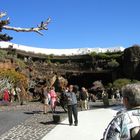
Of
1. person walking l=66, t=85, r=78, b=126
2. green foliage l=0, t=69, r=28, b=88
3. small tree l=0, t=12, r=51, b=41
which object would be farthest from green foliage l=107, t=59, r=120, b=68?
small tree l=0, t=12, r=51, b=41

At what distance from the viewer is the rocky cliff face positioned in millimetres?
53719

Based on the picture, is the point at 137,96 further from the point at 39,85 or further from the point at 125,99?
the point at 39,85

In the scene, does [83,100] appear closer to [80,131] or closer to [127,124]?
[80,131]

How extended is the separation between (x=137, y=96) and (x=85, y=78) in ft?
182

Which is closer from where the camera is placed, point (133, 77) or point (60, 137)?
point (60, 137)

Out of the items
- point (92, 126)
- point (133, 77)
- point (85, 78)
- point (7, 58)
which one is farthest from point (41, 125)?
point (85, 78)

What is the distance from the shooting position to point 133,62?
54.2m

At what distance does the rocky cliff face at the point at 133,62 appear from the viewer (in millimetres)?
53719

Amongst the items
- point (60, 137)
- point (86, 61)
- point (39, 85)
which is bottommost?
point (60, 137)

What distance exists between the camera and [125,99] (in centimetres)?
426

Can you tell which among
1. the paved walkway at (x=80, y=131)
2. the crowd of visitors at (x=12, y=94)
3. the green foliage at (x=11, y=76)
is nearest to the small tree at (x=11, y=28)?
the paved walkway at (x=80, y=131)

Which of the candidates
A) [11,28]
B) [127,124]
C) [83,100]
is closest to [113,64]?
[83,100]

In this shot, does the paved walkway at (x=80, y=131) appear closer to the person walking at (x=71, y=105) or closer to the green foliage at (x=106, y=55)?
the person walking at (x=71, y=105)

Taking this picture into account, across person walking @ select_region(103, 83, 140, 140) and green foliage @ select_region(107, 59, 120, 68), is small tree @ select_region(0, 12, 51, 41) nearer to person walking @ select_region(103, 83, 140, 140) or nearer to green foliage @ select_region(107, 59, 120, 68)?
person walking @ select_region(103, 83, 140, 140)
